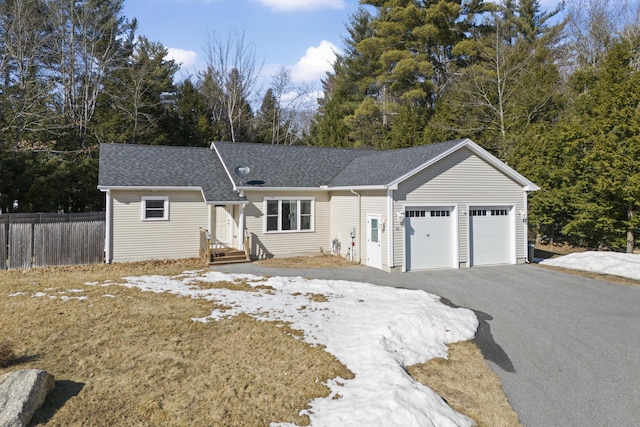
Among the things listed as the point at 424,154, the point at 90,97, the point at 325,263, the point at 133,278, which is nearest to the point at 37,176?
the point at 90,97

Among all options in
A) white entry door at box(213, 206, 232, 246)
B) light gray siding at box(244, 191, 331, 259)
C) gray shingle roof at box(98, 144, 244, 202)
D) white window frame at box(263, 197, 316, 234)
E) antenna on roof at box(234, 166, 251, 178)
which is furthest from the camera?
white entry door at box(213, 206, 232, 246)

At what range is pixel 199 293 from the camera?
10.2 metres

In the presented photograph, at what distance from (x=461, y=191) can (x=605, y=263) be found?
5441 mm

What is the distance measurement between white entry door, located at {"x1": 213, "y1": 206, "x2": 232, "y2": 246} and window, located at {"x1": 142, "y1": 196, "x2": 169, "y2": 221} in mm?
2121

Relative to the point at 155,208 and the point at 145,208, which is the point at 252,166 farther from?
the point at 145,208

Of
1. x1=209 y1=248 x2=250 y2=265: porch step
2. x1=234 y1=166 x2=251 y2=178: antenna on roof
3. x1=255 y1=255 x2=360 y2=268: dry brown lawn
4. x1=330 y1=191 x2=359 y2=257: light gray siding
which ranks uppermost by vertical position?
x1=234 y1=166 x2=251 y2=178: antenna on roof

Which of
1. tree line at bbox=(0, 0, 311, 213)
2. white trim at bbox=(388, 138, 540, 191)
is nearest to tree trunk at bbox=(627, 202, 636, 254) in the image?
white trim at bbox=(388, 138, 540, 191)

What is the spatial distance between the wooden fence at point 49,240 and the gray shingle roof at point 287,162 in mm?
5592

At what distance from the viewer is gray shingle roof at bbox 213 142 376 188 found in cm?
1647

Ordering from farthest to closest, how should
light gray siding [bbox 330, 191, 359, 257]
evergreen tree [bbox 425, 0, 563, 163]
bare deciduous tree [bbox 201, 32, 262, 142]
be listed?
bare deciduous tree [bbox 201, 32, 262, 142] < evergreen tree [bbox 425, 0, 563, 163] < light gray siding [bbox 330, 191, 359, 257]

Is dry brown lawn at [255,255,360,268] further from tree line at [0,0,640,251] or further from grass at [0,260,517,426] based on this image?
tree line at [0,0,640,251]

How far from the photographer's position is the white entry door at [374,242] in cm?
1377

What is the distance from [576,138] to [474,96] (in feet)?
27.3

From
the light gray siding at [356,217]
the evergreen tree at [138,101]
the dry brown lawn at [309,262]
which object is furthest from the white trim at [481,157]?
the evergreen tree at [138,101]
